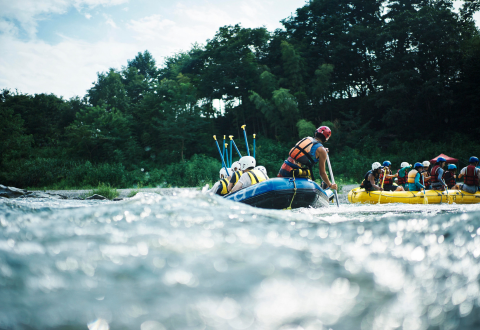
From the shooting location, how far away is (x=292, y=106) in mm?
25406

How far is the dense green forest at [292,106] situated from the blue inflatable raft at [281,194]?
13.7m

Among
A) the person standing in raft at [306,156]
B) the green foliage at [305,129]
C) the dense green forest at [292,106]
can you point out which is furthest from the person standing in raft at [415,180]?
the green foliage at [305,129]

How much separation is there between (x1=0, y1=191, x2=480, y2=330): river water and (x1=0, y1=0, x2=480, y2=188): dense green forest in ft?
57.4

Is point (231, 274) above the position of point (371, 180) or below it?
above

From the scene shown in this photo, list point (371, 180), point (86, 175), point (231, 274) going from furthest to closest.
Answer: point (86, 175), point (371, 180), point (231, 274)

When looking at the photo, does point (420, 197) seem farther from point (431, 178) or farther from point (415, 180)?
point (431, 178)

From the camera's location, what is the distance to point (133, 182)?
19938 millimetres

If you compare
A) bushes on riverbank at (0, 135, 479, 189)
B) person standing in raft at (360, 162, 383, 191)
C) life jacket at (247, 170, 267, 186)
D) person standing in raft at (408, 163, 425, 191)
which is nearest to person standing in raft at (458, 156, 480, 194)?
person standing in raft at (408, 163, 425, 191)

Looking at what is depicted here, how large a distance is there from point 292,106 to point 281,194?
826 inches

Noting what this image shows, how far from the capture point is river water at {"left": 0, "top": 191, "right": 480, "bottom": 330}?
3.08 feet

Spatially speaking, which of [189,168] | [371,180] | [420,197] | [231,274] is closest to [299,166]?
[371,180]

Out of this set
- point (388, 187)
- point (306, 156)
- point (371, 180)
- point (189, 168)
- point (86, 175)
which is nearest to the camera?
point (306, 156)

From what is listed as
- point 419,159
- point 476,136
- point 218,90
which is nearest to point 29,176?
point 218,90

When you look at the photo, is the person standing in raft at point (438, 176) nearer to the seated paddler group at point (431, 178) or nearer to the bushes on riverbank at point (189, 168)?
the seated paddler group at point (431, 178)
